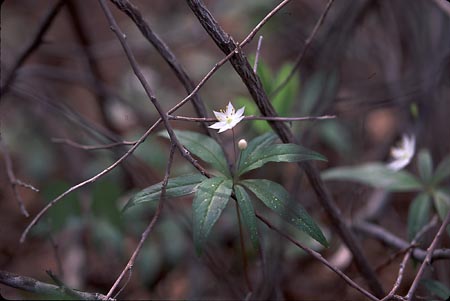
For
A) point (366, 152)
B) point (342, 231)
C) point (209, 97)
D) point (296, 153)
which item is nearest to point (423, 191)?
point (342, 231)

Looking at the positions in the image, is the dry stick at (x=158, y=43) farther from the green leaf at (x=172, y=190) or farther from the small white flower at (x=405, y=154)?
the small white flower at (x=405, y=154)

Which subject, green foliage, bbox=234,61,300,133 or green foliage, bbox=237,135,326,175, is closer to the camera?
green foliage, bbox=237,135,326,175

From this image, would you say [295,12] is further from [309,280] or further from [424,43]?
[309,280]

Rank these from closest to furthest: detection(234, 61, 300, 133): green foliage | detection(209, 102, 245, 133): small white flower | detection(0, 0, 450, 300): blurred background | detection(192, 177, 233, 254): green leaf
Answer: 1. detection(192, 177, 233, 254): green leaf
2. detection(209, 102, 245, 133): small white flower
3. detection(234, 61, 300, 133): green foliage
4. detection(0, 0, 450, 300): blurred background

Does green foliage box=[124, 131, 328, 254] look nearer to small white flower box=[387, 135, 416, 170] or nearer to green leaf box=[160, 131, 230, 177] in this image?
green leaf box=[160, 131, 230, 177]

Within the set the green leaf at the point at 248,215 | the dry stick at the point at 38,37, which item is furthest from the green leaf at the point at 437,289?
the dry stick at the point at 38,37

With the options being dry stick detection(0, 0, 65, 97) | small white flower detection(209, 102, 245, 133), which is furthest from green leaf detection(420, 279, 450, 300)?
dry stick detection(0, 0, 65, 97)
